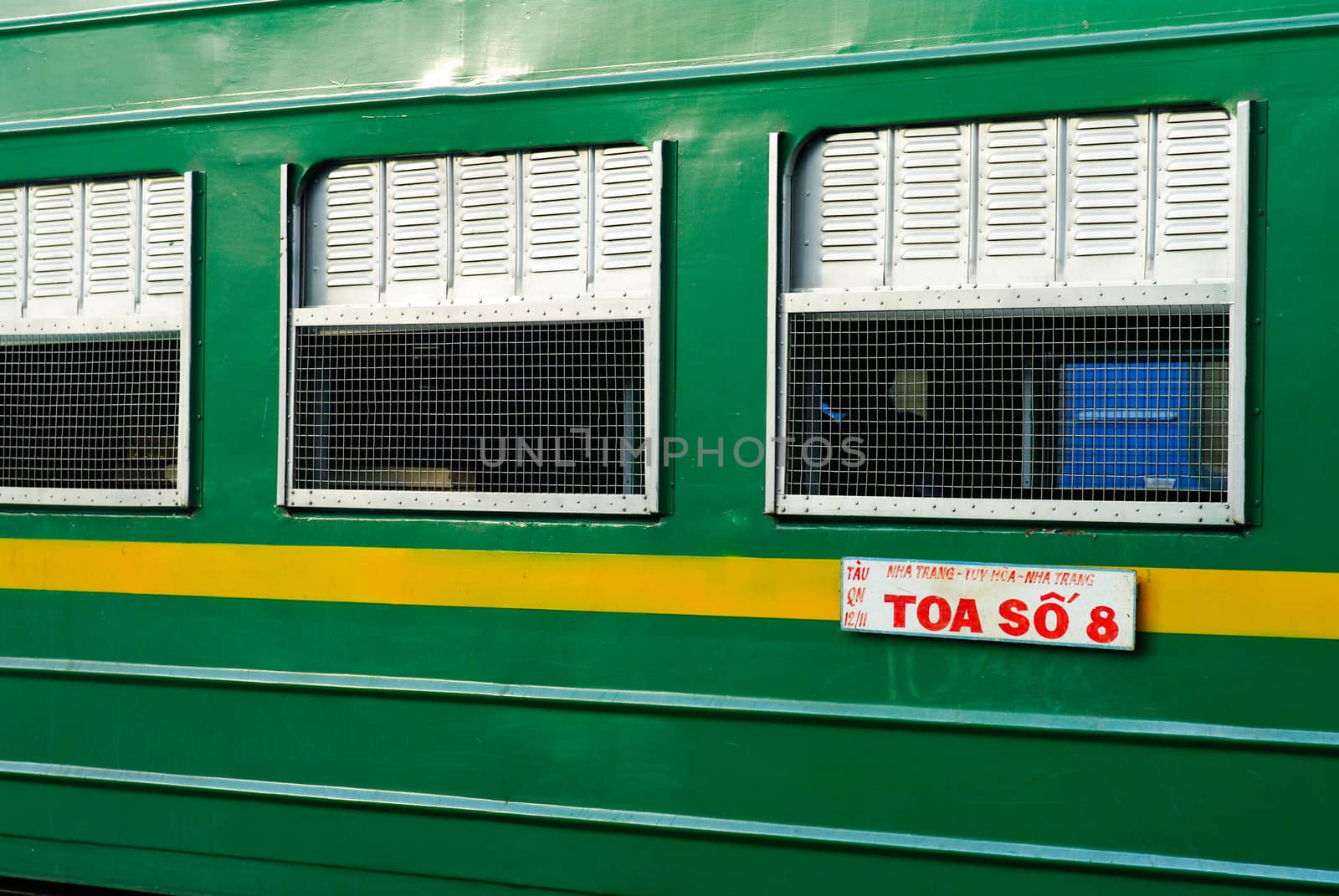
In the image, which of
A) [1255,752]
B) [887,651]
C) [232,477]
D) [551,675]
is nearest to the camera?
[1255,752]

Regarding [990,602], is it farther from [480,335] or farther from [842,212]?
[480,335]

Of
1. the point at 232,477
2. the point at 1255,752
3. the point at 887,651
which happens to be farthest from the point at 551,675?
the point at 1255,752

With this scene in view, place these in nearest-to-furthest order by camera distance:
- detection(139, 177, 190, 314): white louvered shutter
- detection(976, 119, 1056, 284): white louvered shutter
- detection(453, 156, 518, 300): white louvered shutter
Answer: detection(976, 119, 1056, 284): white louvered shutter → detection(453, 156, 518, 300): white louvered shutter → detection(139, 177, 190, 314): white louvered shutter

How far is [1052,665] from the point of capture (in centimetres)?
267

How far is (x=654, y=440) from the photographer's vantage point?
291 cm

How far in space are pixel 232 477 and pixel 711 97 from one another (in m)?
1.66

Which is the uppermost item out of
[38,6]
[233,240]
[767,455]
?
[38,6]

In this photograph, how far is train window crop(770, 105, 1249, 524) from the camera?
2611 millimetres

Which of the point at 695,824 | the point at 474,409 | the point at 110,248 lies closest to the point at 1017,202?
the point at 474,409

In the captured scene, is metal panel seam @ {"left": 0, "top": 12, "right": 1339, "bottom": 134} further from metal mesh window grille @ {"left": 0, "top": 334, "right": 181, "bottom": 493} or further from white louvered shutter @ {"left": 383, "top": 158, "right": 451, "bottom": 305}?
metal mesh window grille @ {"left": 0, "top": 334, "right": 181, "bottom": 493}

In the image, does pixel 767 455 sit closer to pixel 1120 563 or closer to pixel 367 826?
pixel 1120 563

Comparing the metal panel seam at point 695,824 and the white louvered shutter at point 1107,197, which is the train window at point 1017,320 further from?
the metal panel seam at point 695,824

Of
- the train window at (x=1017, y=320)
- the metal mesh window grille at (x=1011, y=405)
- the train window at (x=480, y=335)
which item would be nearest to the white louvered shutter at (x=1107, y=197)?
the train window at (x=1017, y=320)

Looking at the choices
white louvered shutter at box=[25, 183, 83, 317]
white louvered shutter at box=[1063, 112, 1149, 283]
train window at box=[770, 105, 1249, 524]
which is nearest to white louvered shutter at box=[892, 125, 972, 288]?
train window at box=[770, 105, 1249, 524]
